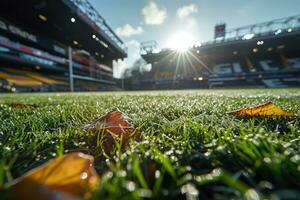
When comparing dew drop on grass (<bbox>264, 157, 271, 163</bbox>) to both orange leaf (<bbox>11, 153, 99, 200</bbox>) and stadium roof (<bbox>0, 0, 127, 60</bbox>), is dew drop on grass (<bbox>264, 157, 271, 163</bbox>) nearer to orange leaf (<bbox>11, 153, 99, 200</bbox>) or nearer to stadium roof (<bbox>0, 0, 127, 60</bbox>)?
orange leaf (<bbox>11, 153, 99, 200</bbox>)

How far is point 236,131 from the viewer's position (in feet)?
2.64

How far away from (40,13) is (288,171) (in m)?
21.9

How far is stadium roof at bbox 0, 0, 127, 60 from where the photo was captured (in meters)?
16.8

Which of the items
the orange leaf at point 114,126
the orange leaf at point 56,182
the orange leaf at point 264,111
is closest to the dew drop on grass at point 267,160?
the orange leaf at point 56,182

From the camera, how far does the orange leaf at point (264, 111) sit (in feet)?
3.60

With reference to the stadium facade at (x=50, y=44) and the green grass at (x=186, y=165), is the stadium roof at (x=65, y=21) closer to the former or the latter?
the stadium facade at (x=50, y=44)

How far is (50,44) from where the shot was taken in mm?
24141

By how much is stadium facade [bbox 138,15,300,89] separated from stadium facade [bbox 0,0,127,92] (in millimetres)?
7256

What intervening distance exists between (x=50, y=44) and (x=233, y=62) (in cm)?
2169

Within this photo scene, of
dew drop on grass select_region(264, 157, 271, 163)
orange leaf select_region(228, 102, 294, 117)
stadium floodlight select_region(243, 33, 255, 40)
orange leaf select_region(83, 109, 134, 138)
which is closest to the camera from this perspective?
dew drop on grass select_region(264, 157, 271, 163)

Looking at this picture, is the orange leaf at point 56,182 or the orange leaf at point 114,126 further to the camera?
the orange leaf at point 114,126

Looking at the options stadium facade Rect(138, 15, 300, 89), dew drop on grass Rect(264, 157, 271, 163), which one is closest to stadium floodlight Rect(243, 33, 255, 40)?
stadium facade Rect(138, 15, 300, 89)

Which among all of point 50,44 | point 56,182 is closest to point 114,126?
point 56,182

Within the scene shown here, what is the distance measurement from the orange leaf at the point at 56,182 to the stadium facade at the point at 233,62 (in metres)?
22.9
